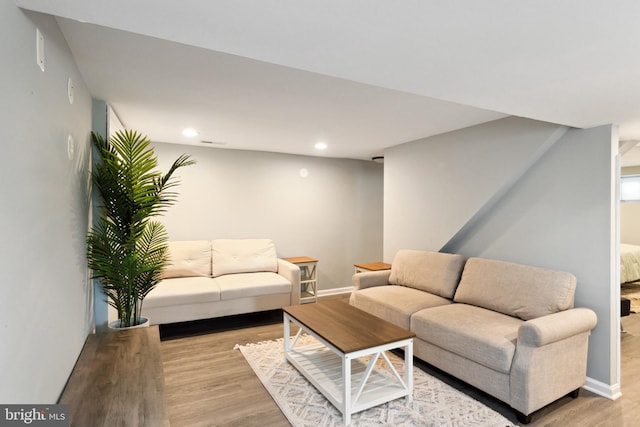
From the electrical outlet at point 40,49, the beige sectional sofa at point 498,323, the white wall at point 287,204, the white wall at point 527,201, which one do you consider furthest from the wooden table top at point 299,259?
the electrical outlet at point 40,49

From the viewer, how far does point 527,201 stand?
3.07 metres

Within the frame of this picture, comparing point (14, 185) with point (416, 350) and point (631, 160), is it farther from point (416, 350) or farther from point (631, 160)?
point (631, 160)

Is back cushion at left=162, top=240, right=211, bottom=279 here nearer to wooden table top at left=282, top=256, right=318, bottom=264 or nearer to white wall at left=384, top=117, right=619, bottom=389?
wooden table top at left=282, top=256, right=318, bottom=264

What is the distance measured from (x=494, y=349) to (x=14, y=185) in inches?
104

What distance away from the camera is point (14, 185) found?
108cm

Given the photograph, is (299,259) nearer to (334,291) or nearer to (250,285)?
(334,291)

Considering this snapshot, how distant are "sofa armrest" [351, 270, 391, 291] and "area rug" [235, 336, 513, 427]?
1214mm

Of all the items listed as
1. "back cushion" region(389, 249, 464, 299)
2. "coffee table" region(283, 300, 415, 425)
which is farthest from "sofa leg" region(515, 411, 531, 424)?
"back cushion" region(389, 249, 464, 299)

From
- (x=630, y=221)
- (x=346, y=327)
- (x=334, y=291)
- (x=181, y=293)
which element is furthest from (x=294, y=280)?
(x=630, y=221)

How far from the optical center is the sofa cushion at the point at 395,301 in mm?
3082

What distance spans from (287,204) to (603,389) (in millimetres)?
3917

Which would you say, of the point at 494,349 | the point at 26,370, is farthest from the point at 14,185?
the point at 494,349

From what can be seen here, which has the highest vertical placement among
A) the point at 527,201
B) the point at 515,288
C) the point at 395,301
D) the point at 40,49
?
the point at 40,49

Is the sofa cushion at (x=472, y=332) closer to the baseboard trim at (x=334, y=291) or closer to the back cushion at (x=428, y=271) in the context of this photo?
the back cushion at (x=428, y=271)
